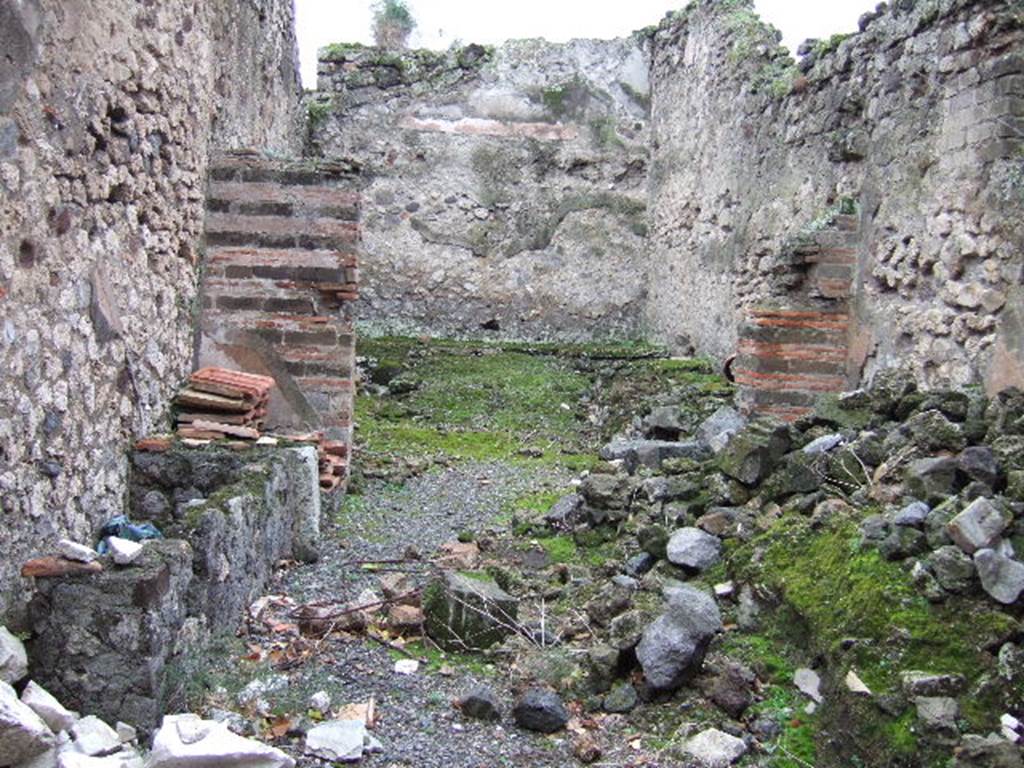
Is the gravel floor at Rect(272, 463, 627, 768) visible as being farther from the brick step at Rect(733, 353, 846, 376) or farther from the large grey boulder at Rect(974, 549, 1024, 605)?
the brick step at Rect(733, 353, 846, 376)

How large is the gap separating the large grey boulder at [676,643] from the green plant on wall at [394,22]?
16131mm

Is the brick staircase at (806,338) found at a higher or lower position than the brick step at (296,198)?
lower

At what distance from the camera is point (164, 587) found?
316cm

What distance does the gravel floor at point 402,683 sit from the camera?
3.11 meters

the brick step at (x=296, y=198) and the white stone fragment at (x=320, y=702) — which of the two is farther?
the brick step at (x=296, y=198)

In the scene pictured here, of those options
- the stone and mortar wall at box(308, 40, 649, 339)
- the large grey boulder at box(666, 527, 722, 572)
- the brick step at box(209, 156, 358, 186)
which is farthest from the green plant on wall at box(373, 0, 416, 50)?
the large grey boulder at box(666, 527, 722, 572)

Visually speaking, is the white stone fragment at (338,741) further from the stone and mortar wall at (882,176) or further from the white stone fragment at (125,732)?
the stone and mortar wall at (882,176)

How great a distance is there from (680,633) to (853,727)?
2.15 ft

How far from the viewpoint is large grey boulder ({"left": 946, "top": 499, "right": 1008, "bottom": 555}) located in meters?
3.42

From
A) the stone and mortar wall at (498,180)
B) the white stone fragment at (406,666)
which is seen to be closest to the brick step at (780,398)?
the white stone fragment at (406,666)

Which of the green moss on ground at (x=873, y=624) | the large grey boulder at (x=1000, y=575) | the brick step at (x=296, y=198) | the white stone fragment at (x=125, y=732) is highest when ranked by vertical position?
the brick step at (x=296, y=198)

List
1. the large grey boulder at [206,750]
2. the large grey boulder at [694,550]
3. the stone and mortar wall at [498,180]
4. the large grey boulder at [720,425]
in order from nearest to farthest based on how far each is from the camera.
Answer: the large grey boulder at [206,750] → the large grey boulder at [694,550] → the large grey boulder at [720,425] → the stone and mortar wall at [498,180]

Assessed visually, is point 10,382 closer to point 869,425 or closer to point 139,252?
point 139,252

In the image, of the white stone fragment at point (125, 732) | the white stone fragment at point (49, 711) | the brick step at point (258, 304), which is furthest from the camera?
the brick step at point (258, 304)
